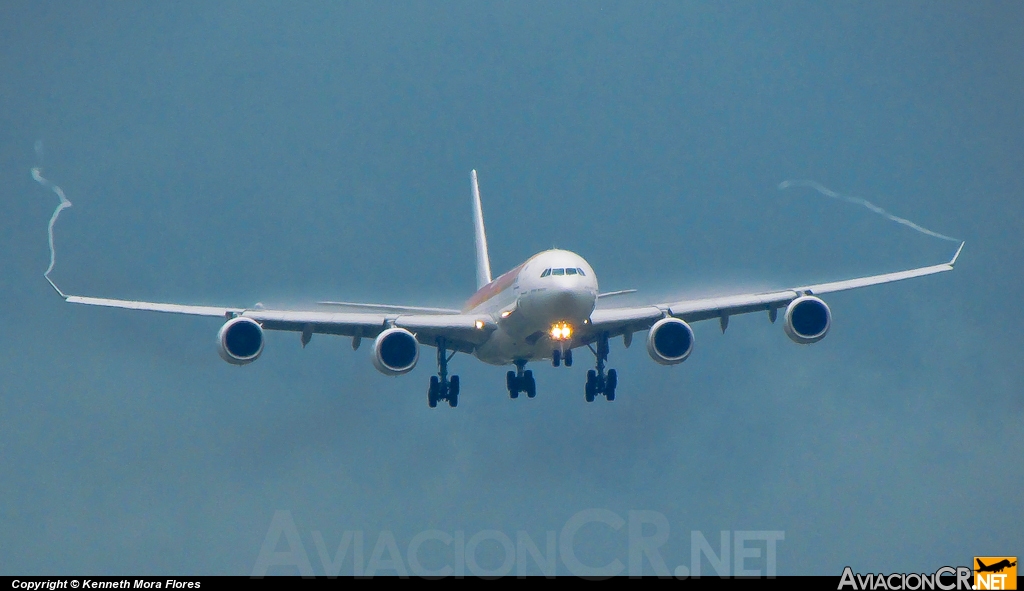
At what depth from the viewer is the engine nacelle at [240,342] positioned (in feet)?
263

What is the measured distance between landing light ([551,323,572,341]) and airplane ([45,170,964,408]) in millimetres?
39

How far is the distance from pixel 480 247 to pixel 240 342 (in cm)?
2703

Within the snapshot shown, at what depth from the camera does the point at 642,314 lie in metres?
82.8

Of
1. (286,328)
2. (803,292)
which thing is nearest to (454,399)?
(286,328)

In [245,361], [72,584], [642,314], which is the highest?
[642,314]

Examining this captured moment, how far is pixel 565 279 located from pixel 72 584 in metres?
22.1

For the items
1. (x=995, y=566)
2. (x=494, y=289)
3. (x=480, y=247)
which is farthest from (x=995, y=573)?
(x=480, y=247)

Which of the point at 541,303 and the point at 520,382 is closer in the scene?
the point at 541,303

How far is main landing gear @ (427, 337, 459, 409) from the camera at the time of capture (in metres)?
86.2

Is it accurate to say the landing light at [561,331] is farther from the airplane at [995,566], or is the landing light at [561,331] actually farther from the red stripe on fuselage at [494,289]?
the airplane at [995,566]

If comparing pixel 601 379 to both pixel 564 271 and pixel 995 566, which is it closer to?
pixel 564 271

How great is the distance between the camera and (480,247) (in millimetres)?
105375

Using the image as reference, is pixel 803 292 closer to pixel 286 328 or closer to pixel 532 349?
pixel 532 349

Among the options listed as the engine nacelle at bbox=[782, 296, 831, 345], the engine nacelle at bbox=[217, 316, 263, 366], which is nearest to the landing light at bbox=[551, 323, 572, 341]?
the engine nacelle at bbox=[782, 296, 831, 345]
